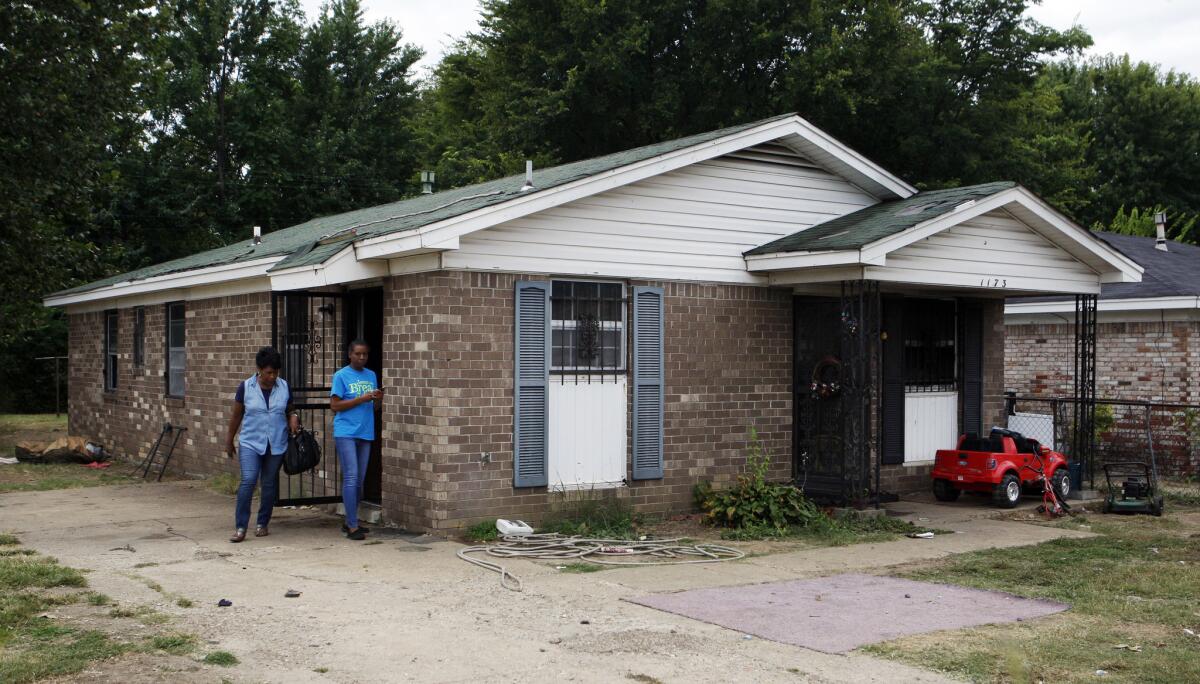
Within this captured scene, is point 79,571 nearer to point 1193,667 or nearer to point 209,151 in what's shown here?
point 1193,667

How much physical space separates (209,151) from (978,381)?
86.7 ft

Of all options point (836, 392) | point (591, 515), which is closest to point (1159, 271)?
point (836, 392)

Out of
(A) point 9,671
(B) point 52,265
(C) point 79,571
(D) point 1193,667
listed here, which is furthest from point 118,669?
(B) point 52,265

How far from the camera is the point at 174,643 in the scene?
6.16 meters

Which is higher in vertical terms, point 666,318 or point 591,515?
point 666,318

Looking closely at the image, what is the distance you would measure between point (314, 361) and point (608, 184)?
3.96m

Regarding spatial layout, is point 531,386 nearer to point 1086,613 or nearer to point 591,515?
point 591,515

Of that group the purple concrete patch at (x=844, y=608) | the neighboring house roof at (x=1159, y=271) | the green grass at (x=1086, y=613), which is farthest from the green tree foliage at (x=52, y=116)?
the green grass at (x=1086, y=613)

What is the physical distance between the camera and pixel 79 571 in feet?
27.3

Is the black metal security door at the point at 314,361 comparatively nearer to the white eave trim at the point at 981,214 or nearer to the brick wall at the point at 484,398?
the brick wall at the point at 484,398

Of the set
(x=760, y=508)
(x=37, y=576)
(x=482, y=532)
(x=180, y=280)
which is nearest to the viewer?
(x=37, y=576)

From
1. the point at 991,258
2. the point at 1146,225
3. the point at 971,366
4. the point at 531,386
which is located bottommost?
the point at 531,386

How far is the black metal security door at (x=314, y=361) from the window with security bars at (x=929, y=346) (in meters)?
6.62

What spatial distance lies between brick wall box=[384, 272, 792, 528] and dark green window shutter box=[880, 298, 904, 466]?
2135 millimetres
